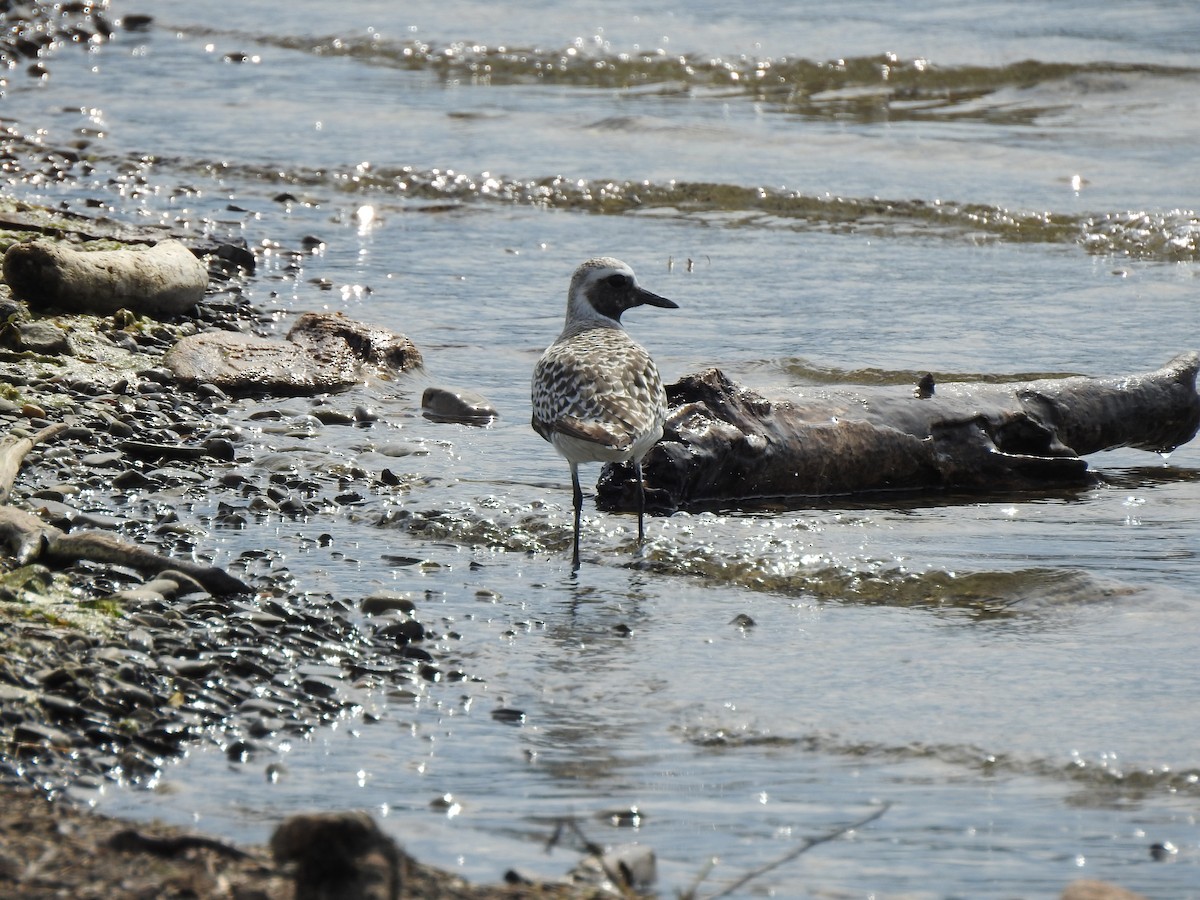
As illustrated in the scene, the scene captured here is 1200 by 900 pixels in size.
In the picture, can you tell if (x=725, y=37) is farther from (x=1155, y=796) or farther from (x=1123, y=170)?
(x=1155, y=796)

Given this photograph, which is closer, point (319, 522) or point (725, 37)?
point (319, 522)

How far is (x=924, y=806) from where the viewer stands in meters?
4.25

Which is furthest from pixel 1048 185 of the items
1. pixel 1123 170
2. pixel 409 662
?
pixel 409 662

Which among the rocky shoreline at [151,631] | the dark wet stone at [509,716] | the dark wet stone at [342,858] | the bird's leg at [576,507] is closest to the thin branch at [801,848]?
the rocky shoreline at [151,631]

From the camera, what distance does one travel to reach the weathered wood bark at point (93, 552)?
5.54 m

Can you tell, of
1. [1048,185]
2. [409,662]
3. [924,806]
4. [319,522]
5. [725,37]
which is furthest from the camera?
[725,37]

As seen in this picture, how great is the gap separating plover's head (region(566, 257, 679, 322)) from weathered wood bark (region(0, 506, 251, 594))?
10.3 feet

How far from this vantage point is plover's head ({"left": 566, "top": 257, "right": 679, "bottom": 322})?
8.25m

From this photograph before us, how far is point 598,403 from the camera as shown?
6.68 m

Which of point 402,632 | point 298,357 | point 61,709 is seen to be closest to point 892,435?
point 402,632

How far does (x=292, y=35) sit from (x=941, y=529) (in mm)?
19214

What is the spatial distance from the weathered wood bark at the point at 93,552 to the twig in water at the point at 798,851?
95.7 inches

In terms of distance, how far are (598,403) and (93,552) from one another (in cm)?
216

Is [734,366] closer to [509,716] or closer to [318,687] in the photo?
[509,716]
